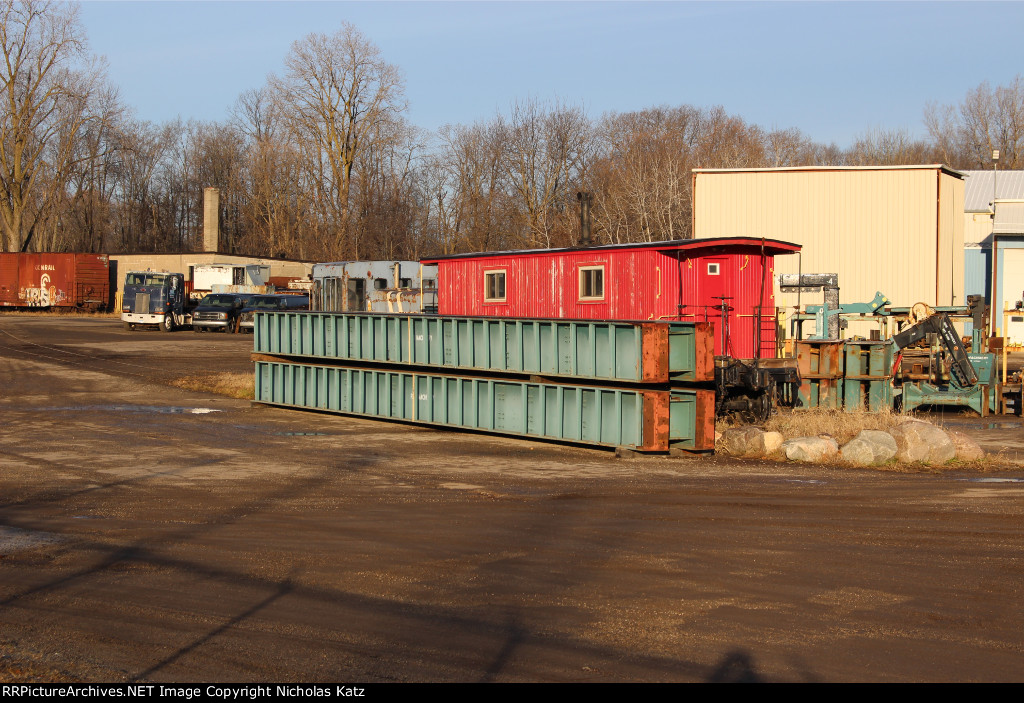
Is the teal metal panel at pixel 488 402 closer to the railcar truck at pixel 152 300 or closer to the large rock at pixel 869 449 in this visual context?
the large rock at pixel 869 449

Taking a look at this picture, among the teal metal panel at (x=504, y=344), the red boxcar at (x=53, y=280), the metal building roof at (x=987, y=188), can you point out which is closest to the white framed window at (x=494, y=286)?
the teal metal panel at (x=504, y=344)

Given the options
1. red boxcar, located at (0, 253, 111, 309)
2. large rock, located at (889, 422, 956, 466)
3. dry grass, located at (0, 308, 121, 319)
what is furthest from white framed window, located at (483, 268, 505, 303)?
dry grass, located at (0, 308, 121, 319)

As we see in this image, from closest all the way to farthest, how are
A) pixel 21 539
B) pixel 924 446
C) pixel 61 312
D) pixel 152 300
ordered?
pixel 21 539, pixel 924 446, pixel 152 300, pixel 61 312

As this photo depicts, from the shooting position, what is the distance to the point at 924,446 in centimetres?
1467

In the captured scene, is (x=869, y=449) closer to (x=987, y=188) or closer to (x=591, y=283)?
(x=591, y=283)

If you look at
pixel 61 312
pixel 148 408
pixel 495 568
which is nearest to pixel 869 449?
pixel 495 568

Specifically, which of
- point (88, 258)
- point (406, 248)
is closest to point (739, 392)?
point (88, 258)

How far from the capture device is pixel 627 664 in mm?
6156

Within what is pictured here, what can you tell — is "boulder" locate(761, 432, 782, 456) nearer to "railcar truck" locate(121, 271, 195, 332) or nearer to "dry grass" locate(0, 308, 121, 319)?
"railcar truck" locate(121, 271, 195, 332)

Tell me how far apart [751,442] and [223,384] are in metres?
15.6

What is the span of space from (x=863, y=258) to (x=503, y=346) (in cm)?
1789

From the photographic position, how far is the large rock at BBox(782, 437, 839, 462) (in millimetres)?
14961

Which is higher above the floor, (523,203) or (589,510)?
(523,203)
